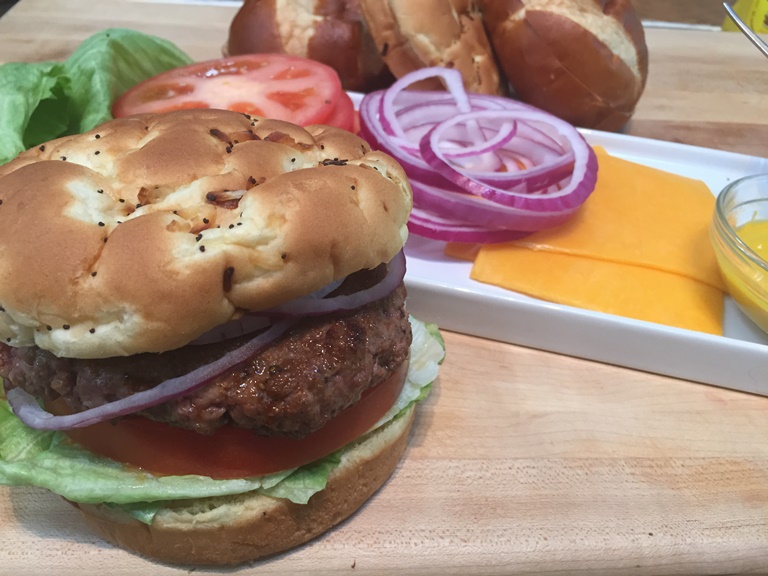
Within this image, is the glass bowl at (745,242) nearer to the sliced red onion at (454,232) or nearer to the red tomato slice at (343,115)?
the sliced red onion at (454,232)

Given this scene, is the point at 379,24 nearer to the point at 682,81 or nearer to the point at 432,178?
the point at 432,178

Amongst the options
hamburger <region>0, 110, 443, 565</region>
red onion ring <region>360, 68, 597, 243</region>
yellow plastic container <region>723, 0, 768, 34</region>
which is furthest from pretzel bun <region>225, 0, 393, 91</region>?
yellow plastic container <region>723, 0, 768, 34</region>

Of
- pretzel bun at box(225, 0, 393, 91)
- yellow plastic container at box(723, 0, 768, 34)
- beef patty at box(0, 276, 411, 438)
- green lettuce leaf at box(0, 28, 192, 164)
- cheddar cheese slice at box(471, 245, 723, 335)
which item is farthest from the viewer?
yellow plastic container at box(723, 0, 768, 34)

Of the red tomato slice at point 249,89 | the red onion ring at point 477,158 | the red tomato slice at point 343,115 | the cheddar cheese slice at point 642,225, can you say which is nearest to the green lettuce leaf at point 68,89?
the red tomato slice at point 249,89

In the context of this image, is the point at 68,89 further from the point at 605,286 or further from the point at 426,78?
the point at 605,286

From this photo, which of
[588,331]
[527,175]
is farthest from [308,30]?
[588,331]

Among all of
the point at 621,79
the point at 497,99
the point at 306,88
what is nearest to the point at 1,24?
the point at 306,88

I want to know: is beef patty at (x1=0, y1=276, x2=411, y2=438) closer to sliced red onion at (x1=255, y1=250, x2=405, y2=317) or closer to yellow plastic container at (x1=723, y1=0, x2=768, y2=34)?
sliced red onion at (x1=255, y1=250, x2=405, y2=317)
